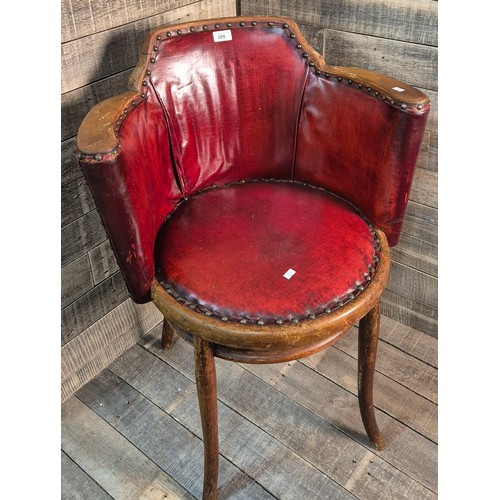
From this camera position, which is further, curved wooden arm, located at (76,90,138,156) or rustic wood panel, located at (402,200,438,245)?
rustic wood panel, located at (402,200,438,245)

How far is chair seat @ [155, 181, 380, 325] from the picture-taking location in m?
1.00

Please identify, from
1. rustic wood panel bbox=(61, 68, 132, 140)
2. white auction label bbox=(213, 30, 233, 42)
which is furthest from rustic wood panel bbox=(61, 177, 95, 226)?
white auction label bbox=(213, 30, 233, 42)

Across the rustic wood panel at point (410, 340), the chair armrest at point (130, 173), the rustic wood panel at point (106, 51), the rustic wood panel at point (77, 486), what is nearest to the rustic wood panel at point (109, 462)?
the rustic wood panel at point (77, 486)

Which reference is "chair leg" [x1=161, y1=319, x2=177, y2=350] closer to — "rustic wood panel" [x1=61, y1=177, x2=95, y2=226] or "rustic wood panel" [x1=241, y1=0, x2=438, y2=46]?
"rustic wood panel" [x1=61, y1=177, x2=95, y2=226]

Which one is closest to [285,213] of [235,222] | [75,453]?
[235,222]

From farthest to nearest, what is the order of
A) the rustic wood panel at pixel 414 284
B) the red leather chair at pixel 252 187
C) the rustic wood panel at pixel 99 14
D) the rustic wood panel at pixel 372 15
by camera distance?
the rustic wood panel at pixel 414 284 < the rustic wood panel at pixel 372 15 < the rustic wood panel at pixel 99 14 < the red leather chair at pixel 252 187

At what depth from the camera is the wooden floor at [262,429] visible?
4.26ft

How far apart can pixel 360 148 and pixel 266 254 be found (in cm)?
32

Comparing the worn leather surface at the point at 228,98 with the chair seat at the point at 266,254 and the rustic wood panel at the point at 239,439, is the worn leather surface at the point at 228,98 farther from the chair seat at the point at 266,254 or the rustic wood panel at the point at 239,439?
the rustic wood panel at the point at 239,439

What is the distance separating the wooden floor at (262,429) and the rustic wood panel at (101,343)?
33 millimetres

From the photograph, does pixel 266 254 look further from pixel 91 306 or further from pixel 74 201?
pixel 91 306

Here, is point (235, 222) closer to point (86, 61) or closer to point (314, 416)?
point (86, 61)

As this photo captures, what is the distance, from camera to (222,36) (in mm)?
1235

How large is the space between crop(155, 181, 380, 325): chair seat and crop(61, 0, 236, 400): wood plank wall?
1.01 feet
